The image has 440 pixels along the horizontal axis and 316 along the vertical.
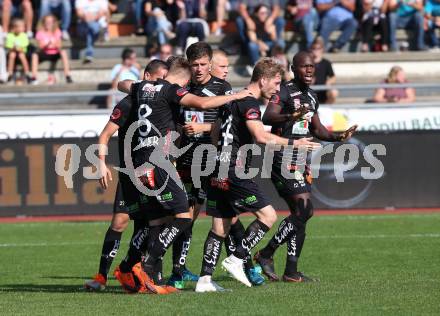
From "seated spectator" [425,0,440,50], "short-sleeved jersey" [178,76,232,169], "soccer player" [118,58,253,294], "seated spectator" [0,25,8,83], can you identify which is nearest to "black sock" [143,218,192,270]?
"soccer player" [118,58,253,294]

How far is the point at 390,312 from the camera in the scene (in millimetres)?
8445

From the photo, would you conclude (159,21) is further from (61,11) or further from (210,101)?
(210,101)

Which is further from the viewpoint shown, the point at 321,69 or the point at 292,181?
the point at 321,69

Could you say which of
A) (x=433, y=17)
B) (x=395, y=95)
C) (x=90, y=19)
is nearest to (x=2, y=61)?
(x=90, y=19)

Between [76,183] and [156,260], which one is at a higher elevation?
[156,260]

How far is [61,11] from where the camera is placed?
80.1ft

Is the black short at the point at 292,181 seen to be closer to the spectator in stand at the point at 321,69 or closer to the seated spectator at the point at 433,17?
the spectator in stand at the point at 321,69

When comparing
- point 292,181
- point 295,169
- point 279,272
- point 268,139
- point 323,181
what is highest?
point 268,139

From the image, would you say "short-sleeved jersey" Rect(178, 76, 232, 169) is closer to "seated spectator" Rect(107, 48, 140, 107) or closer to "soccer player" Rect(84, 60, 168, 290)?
"soccer player" Rect(84, 60, 168, 290)

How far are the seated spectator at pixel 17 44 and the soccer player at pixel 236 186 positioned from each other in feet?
46.5

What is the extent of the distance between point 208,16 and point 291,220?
14714 millimetres

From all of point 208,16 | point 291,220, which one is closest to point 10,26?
point 208,16

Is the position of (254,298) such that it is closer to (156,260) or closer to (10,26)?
(156,260)

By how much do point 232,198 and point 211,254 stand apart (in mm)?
581
